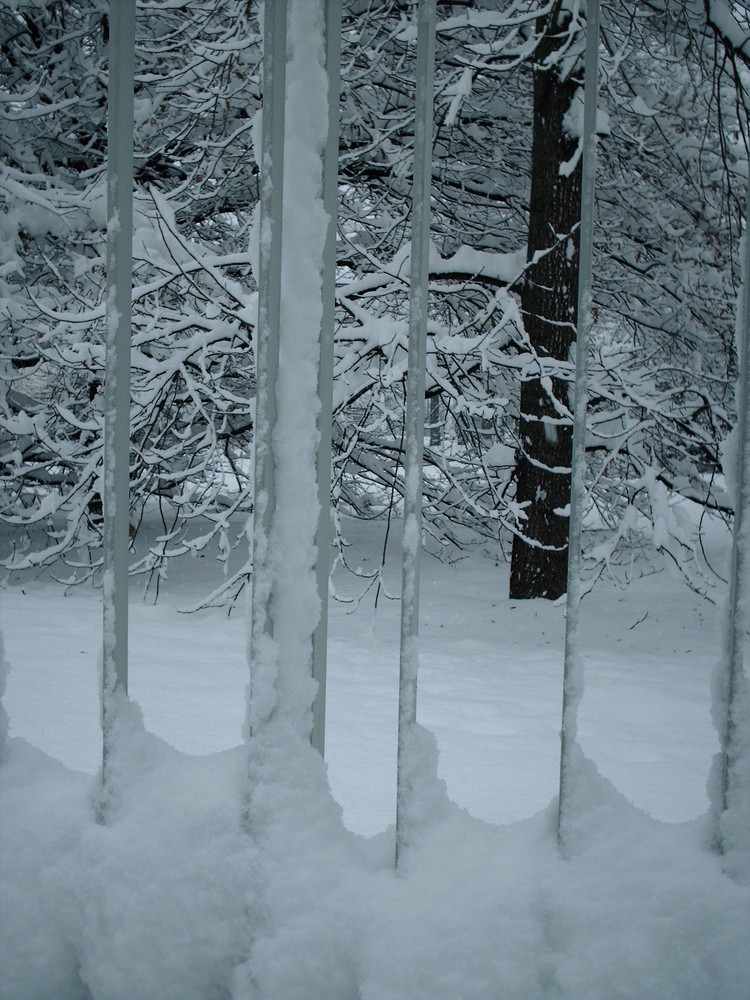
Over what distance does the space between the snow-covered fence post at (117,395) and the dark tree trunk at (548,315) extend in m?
4.01

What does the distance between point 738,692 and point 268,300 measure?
2.39 ft

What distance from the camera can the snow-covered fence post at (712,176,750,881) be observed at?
90cm

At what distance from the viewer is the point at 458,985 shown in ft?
2.87

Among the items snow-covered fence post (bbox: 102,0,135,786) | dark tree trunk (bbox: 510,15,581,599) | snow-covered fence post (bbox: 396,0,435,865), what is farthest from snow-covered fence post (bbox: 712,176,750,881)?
dark tree trunk (bbox: 510,15,581,599)

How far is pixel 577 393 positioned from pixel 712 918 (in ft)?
1.94

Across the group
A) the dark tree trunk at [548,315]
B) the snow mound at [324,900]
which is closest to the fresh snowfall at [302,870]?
the snow mound at [324,900]

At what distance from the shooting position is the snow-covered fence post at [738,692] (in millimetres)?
901

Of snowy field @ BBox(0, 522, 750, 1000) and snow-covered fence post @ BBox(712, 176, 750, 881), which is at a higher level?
snow-covered fence post @ BBox(712, 176, 750, 881)

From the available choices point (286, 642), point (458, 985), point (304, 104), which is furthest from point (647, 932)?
point (304, 104)

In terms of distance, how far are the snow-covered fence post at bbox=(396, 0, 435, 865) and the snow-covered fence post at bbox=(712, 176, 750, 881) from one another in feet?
1.18

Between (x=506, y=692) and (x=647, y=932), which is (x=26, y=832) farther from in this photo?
(x=506, y=692)

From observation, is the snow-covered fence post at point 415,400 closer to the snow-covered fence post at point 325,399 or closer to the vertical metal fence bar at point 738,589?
the snow-covered fence post at point 325,399

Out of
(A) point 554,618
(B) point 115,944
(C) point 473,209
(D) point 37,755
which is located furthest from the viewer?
(C) point 473,209

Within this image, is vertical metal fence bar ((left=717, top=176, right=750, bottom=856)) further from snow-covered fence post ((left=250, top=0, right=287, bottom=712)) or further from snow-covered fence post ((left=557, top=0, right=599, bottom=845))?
snow-covered fence post ((left=250, top=0, right=287, bottom=712))
